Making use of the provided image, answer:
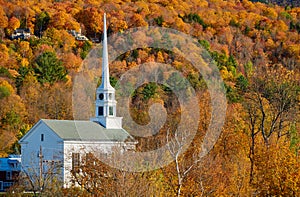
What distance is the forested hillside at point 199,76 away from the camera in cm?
3756

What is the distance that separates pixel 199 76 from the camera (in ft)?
336

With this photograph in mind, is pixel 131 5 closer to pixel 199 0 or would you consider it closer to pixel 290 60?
pixel 199 0

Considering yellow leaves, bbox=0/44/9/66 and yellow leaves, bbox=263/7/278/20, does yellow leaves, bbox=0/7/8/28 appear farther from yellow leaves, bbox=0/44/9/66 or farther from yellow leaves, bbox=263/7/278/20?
yellow leaves, bbox=263/7/278/20

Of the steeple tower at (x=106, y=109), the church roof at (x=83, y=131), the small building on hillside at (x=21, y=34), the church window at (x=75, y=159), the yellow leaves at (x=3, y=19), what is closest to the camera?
the church window at (x=75, y=159)

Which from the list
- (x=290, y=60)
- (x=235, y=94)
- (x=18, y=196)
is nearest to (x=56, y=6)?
(x=290, y=60)

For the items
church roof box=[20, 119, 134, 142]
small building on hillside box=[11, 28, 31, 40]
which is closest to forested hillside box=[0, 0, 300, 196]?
small building on hillside box=[11, 28, 31, 40]

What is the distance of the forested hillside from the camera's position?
3756 cm

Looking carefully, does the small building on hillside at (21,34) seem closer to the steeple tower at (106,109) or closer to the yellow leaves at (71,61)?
the yellow leaves at (71,61)

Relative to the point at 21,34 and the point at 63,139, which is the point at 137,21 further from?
the point at 63,139

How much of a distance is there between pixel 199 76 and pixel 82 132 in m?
50.6

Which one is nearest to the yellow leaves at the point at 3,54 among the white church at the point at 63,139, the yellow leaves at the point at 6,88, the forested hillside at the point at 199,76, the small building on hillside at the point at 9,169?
the forested hillside at the point at 199,76

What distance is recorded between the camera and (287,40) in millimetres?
152750

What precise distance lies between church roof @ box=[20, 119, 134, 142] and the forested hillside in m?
3.98

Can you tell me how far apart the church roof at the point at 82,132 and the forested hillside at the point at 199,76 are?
3.98m
